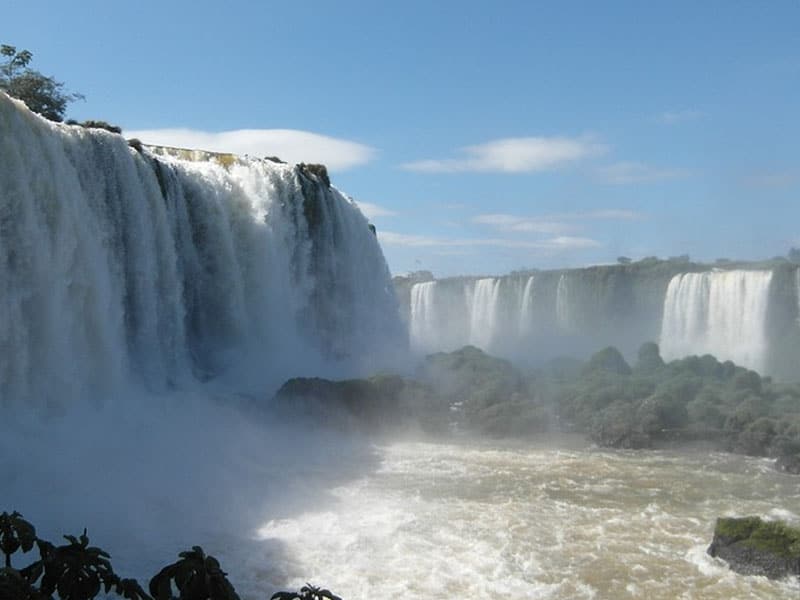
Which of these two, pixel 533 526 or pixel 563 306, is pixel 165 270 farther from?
pixel 563 306

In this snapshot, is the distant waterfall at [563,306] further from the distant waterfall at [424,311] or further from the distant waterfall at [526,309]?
the distant waterfall at [424,311]

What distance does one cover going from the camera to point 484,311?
40.1 meters

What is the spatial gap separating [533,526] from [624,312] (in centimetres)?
2698

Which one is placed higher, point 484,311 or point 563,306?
point 563,306

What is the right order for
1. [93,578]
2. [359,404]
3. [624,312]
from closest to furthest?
[93,578] → [359,404] → [624,312]

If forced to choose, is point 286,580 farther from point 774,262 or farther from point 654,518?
point 774,262

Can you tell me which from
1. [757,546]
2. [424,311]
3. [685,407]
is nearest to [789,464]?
[685,407]

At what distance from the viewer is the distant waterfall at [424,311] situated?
42.6 m

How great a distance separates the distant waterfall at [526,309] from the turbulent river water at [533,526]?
914 inches

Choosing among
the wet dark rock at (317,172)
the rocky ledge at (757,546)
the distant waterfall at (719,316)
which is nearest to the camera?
the rocky ledge at (757,546)

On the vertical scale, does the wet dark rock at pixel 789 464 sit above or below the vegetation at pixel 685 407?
below

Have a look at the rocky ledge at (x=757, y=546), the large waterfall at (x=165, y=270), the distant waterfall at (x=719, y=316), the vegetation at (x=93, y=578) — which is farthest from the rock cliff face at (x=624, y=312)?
the vegetation at (x=93, y=578)

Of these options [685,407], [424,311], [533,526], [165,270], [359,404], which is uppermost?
[165,270]

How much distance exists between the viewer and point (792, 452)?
14617 mm
